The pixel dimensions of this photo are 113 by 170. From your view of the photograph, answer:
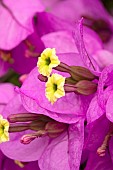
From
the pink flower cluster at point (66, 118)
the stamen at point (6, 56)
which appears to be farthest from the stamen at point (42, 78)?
the stamen at point (6, 56)

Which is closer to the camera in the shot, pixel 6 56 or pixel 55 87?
pixel 55 87

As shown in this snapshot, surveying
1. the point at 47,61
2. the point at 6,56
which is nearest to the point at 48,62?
the point at 47,61

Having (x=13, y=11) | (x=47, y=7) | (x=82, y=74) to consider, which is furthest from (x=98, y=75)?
(x=47, y=7)

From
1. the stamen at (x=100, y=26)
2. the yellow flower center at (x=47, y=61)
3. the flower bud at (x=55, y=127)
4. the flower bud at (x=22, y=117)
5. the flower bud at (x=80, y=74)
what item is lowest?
the stamen at (x=100, y=26)

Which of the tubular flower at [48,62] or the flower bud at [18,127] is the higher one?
the tubular flower at [48,62]

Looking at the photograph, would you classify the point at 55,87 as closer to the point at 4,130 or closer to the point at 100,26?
the point at 4,130

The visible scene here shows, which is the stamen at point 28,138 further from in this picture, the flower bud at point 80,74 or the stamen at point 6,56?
the stamen at point 6,56

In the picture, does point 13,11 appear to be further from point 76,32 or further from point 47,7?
point 76,32
